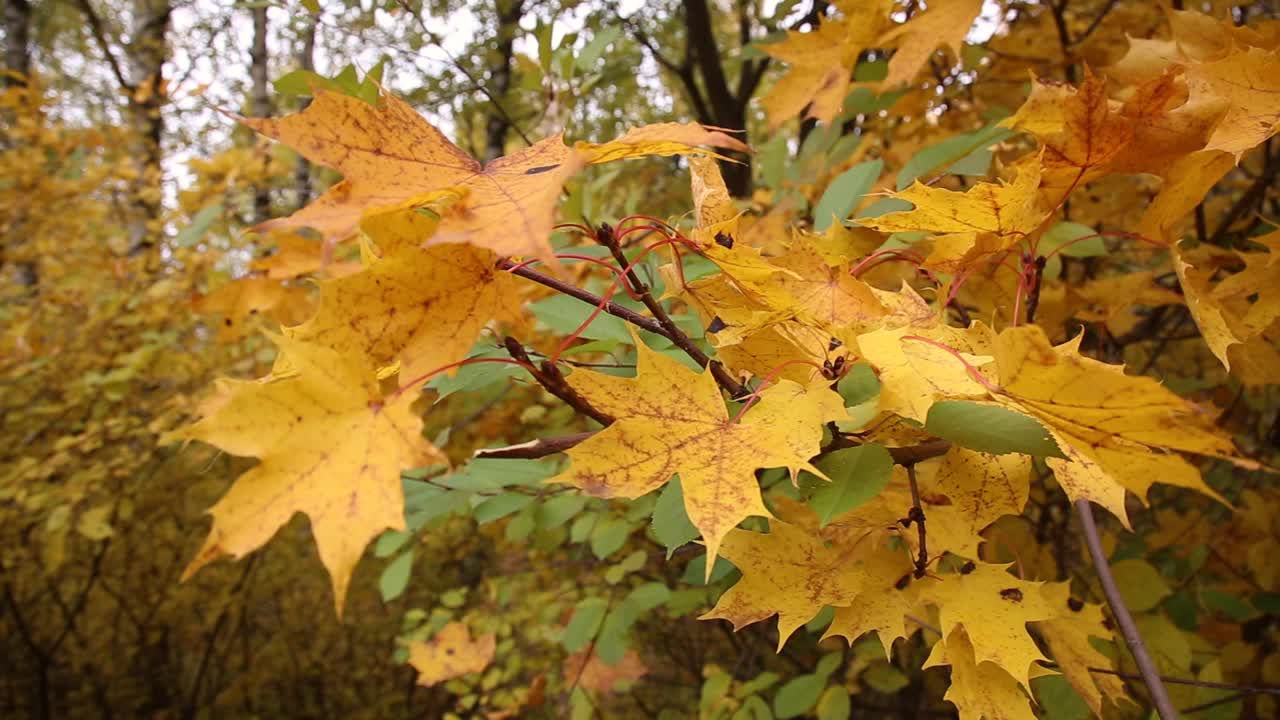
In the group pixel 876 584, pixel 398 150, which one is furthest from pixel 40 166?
pixel 876 584

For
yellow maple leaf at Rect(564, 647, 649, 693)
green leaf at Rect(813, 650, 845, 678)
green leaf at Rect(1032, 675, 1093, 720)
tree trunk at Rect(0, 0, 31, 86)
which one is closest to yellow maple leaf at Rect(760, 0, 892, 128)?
green leaf at Rect(1032, 675, 1093, 720)

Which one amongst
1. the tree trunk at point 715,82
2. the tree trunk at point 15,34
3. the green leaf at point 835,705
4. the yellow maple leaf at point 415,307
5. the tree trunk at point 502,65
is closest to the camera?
the yellow maple leaf at point 415,307

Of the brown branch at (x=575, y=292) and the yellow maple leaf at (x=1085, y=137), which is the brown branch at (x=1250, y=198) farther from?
the brown branch at (x=575, y=292)

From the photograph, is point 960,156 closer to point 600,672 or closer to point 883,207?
point 883,207

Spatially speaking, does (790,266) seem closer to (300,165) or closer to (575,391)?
(575,391)

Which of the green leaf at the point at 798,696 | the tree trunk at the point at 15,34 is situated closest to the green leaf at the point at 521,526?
the green leaf at the point at 798,696

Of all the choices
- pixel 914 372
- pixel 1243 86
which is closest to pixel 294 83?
pixel 914 372

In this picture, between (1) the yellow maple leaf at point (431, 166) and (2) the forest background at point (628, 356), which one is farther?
(2) the forest background at point (628, 356)
